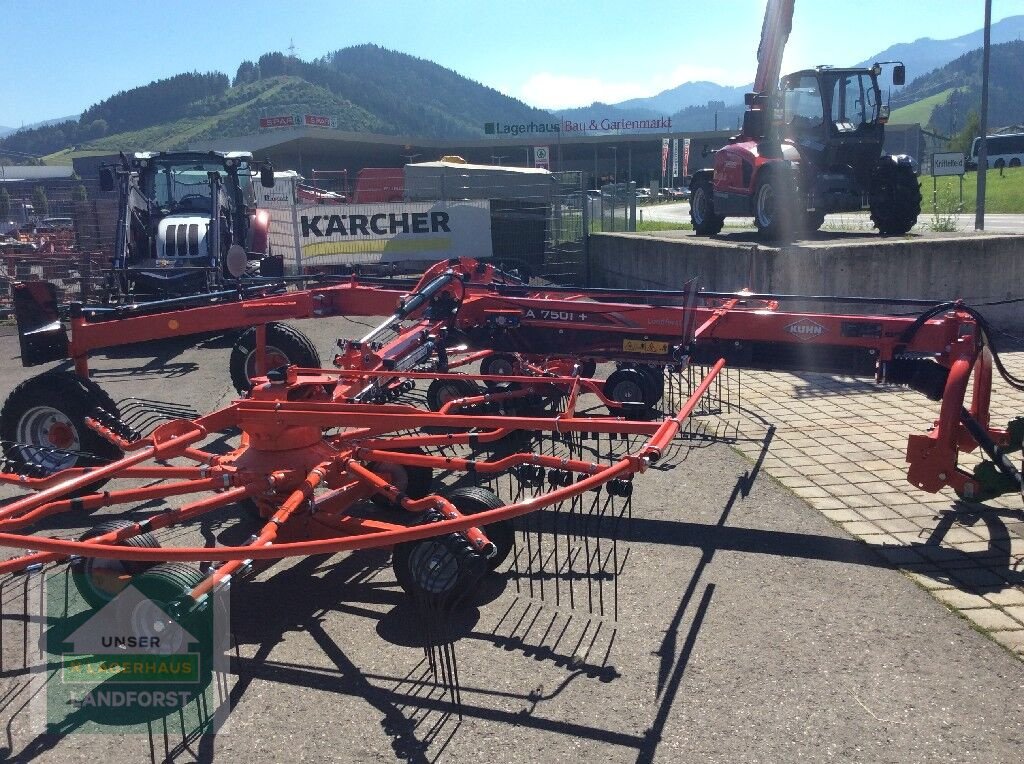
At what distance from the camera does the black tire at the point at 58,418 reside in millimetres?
6641

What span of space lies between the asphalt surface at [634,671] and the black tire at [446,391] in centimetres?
281

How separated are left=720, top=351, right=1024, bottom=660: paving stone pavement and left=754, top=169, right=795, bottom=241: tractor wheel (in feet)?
12.5

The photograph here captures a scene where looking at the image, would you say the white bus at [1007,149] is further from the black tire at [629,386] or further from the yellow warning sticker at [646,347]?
the yellow warning sticker at [646,347]

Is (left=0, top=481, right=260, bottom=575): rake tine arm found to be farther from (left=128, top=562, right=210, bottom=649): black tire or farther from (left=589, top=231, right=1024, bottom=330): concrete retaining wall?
(left=589, top=231, right=1024, bottom=330): concrete retaining wall

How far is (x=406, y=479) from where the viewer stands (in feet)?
20.7

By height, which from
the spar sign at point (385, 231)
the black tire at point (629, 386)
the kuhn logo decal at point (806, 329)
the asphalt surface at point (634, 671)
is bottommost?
the asphalt surface at point (634, 671)

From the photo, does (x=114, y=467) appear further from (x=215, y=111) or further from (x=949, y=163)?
(x=215, y=111)

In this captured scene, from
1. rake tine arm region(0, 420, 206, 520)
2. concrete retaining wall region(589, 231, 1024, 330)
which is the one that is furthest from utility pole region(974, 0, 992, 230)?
rake tine arm region(0, 420, 206, 520)

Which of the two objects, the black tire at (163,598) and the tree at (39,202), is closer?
the black tire at (163,598)

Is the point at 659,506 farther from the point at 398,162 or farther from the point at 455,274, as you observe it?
the point at 398,162

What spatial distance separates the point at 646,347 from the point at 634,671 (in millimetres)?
3440

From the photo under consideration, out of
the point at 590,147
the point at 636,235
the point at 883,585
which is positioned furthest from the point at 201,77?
the point at 883,585

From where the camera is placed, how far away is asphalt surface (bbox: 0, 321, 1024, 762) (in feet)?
12.0

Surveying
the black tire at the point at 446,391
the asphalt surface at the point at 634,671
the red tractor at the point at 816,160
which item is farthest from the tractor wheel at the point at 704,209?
the asphalt surface at the point at 634,671
